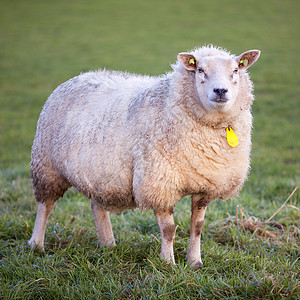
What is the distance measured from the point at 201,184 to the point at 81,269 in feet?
3.80

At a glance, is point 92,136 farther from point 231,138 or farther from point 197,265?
point 197,265

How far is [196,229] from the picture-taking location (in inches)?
140

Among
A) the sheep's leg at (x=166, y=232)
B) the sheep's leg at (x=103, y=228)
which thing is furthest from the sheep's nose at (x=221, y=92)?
the sheep's leg at (x=103, y=228)

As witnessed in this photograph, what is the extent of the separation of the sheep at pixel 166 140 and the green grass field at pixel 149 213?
1.04 ft

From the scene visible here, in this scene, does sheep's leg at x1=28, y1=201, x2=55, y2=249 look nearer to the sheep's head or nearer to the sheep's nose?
the sheep's head

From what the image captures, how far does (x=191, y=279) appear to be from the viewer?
9.94 ft

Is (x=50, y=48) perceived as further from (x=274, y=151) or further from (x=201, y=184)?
(x=201, y=184)

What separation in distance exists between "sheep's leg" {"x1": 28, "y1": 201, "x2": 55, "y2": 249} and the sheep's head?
194cm

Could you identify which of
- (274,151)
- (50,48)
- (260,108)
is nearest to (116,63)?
(50,48)

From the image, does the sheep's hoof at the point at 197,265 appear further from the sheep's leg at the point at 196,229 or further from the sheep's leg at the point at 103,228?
the sheep's leg at the point at 103,228

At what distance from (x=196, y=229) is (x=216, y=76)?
4.29ft

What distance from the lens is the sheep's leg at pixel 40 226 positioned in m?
3.97

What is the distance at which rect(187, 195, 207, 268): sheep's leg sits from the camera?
11.5 feet

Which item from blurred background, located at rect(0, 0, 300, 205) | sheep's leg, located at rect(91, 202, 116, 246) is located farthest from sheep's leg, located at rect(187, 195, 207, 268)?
blurred background, located at rect(0, 0, 300, 205)
